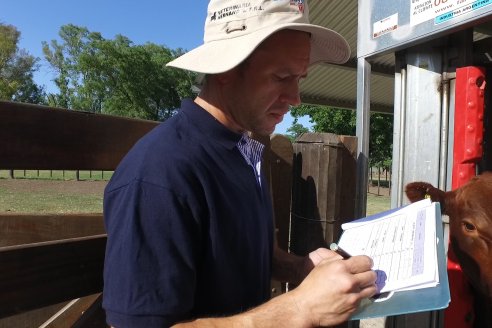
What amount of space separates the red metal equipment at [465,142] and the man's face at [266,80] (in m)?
1.03

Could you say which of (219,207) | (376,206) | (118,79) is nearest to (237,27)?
(219,207)

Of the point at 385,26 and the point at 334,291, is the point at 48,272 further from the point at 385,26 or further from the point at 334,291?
the point at 385,26

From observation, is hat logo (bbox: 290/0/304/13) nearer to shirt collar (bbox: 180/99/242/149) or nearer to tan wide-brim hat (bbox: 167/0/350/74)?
tan wide-brim hat (bbox: 167/0/350/74)

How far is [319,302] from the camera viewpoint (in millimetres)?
1118

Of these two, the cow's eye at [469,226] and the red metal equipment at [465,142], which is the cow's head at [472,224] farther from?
the red metal equipment at [465,142]

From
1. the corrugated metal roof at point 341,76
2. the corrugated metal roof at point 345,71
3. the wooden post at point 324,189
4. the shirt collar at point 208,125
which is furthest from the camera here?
the corrugated metal roof at point 341,76

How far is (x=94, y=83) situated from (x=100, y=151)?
36.0 meters

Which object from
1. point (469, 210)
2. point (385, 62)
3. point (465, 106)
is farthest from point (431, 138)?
point (385, 62)

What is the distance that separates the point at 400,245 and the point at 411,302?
277 mm

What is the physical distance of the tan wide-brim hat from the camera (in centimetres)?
134

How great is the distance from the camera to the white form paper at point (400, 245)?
1131 millimetres

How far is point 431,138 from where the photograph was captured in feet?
7.61

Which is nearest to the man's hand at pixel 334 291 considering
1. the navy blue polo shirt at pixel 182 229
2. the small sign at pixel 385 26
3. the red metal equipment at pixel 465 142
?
the navy blue polo shirt at pixel 182 229

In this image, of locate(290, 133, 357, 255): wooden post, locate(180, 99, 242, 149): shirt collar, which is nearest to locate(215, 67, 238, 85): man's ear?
locate(180, 99, 242, 149): shirt collar
